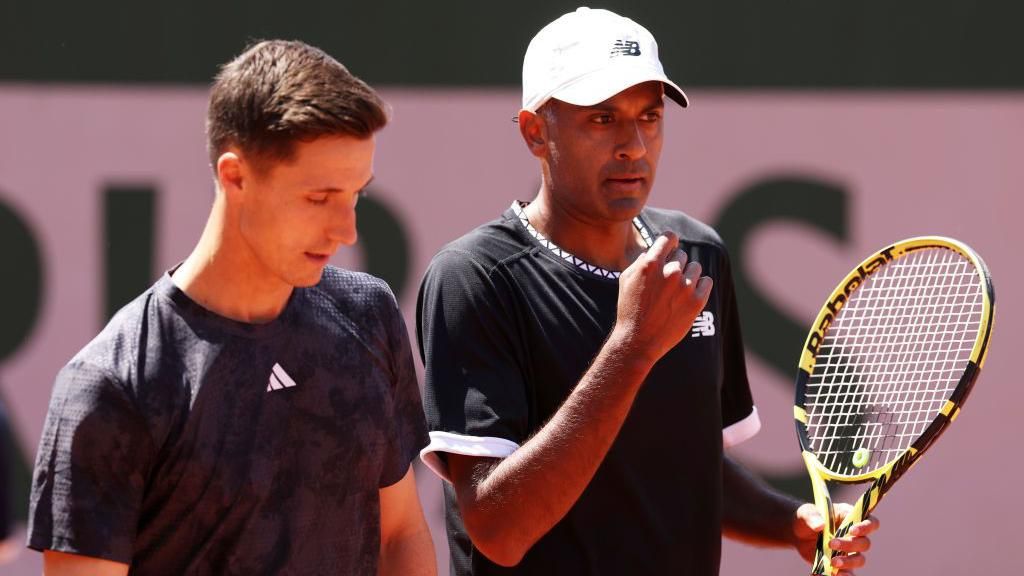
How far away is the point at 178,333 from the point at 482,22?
3185 mm

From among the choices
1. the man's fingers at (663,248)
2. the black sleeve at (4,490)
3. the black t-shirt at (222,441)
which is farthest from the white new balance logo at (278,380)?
the man's fingers at (663,248)

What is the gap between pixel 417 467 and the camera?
4797 millimetres

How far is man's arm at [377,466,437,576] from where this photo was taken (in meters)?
2.18

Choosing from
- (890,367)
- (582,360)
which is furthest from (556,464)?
(890,367)

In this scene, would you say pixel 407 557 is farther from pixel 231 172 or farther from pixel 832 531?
pixel 832 531

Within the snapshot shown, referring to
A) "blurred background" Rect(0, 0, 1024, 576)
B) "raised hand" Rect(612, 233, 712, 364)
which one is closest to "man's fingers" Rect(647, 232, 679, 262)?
"raised hand" Rect(612, 233, 712, 364)

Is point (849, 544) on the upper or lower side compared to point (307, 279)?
lower

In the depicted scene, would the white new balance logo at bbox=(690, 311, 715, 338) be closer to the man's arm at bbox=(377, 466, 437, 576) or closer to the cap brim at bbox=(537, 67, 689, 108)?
the cap brim at bbox=(537, 67, 689, 108)

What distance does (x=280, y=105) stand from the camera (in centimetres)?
195

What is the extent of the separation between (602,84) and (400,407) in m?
0.68

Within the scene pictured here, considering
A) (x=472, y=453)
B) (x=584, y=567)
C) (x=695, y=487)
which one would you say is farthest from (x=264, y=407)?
(x=695, y=487)

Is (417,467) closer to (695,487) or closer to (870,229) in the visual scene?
(870,229)

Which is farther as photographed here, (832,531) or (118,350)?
(832,531)

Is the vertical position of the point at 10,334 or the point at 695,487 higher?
the point at 695,487
